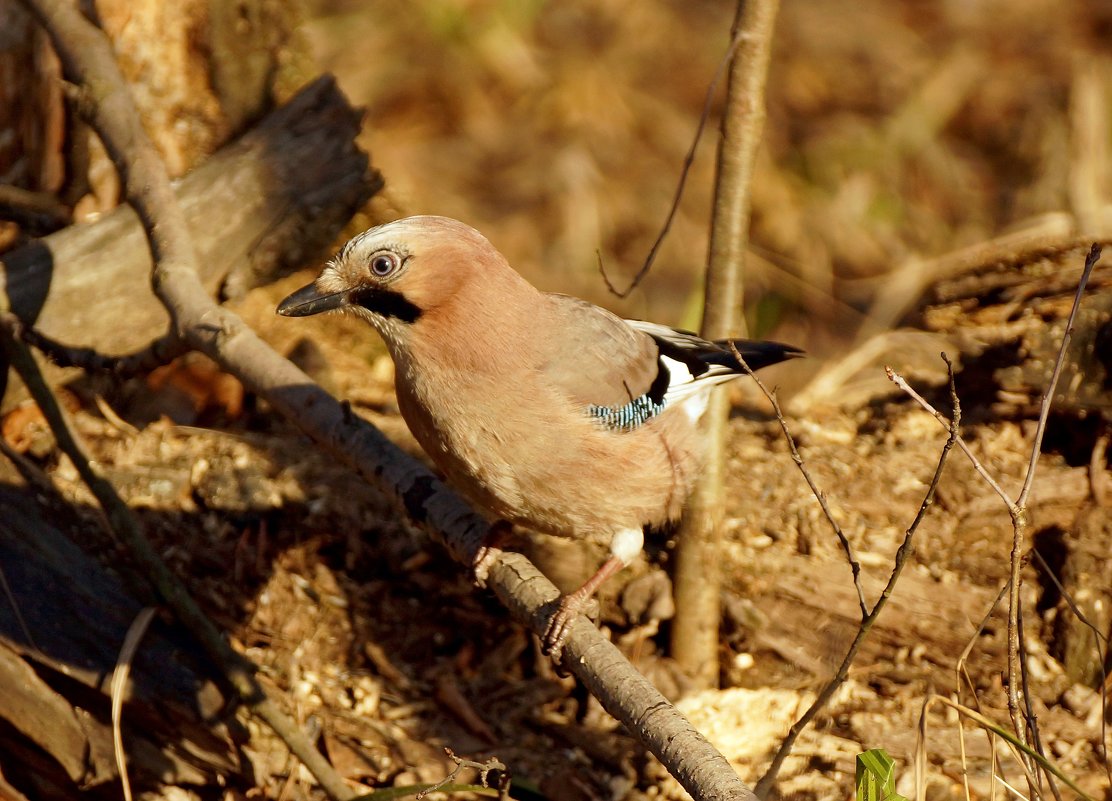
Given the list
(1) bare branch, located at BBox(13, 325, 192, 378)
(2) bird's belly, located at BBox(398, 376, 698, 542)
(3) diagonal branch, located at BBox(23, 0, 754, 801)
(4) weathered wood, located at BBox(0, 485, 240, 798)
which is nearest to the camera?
(3) diagonal branch, located at BBox(23, 0, 754, 801)

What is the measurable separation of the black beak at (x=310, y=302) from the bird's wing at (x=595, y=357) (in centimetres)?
58

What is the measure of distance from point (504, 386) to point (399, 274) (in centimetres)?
41

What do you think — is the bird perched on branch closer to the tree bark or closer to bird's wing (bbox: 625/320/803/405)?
bird's wing (bbox: 625/320/803/405)

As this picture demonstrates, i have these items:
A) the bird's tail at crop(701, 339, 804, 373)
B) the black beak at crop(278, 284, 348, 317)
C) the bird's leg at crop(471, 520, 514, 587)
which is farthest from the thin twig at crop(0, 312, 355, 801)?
the bird's tail at crop(701, 339, 804, 373)

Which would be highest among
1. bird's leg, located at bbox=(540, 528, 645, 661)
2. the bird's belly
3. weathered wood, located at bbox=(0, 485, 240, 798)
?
the bird's belly

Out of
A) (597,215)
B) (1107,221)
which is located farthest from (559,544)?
(597,215)

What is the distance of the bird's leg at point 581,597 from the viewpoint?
3033 millimetres

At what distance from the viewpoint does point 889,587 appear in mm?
2262

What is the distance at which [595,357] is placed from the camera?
3479mm

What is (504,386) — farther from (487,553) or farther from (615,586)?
(615,586)

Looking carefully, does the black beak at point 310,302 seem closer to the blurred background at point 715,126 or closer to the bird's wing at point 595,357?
the bird's wing at point 595,357

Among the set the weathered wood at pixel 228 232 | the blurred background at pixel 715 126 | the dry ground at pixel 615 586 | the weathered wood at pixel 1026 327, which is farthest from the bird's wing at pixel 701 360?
the blurred background at pixel 715 126

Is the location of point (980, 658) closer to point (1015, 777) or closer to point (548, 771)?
point (1015, 777)

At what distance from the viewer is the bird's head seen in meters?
3.06
